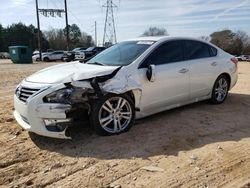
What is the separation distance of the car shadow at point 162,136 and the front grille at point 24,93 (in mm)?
645

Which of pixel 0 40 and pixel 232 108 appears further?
pixel 0 40

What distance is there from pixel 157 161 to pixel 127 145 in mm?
639

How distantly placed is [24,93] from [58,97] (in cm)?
58

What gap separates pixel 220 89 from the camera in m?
7.10

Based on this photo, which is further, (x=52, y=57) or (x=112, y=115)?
(x=52, y=57)

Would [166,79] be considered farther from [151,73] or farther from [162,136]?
[162,136]

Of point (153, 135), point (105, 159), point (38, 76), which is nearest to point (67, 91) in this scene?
point (38, 76)

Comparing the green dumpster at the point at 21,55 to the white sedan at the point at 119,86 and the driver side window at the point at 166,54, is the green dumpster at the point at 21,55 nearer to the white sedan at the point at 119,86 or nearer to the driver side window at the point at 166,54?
the white sedan at the point at 119,86

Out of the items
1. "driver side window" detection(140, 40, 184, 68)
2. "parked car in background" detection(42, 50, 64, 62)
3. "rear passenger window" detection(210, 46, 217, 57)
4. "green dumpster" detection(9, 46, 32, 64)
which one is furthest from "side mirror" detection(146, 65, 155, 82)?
"parked car in background" detection(42, 50, 64, 62)

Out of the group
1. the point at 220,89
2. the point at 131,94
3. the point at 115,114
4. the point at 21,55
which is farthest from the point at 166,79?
the point at 21,55

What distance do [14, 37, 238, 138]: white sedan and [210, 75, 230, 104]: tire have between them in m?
0.11

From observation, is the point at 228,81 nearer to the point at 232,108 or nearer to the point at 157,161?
the point at 232,108

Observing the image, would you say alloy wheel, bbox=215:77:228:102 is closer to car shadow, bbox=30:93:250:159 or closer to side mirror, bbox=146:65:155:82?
car shadow, bbox=30:93:250:159

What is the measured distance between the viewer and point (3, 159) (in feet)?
14.1
